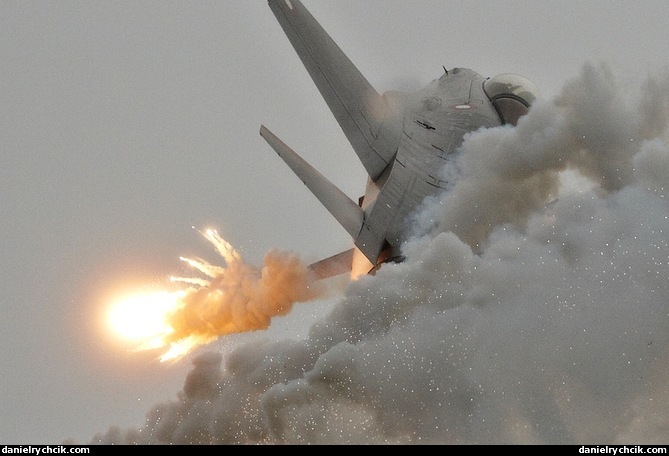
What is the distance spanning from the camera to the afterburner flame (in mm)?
37875

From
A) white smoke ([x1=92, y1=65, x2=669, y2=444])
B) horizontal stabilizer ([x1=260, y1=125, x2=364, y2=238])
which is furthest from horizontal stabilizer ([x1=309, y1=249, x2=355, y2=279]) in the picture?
white smoke ([x1=92, y1=65, x2=669, y2=444])

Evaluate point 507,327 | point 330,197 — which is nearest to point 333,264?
point 330,197

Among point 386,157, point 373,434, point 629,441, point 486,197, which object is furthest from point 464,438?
point 386,157

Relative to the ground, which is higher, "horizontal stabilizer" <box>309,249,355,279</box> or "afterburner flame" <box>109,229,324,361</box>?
"horizontal stabilizer" <box>309,249,355,279</box>

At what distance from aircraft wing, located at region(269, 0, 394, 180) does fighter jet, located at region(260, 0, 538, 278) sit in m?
0.03

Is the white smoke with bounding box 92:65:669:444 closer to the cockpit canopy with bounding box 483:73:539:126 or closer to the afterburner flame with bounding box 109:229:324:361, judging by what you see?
the cockpit canopy with bounding box 483:73:539:126

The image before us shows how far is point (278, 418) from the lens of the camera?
89.0 feet

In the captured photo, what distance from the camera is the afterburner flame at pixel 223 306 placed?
37.9 metres

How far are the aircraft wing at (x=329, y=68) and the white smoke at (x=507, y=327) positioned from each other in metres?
4.23

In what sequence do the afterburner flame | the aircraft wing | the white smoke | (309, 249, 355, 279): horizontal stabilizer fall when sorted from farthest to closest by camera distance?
(309, 249, 355, 279): horizontal stabilizer
the afterburner flame
the aircraft wing
the white smoke

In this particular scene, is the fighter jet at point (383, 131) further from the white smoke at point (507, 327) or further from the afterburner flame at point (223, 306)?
the afterburner flame at point (223, 306)

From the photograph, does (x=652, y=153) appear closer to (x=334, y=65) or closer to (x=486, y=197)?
(x=486, y=197)

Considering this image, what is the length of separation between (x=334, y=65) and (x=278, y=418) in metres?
13.7

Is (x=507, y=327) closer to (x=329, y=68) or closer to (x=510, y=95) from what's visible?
(x=329, y=68)
